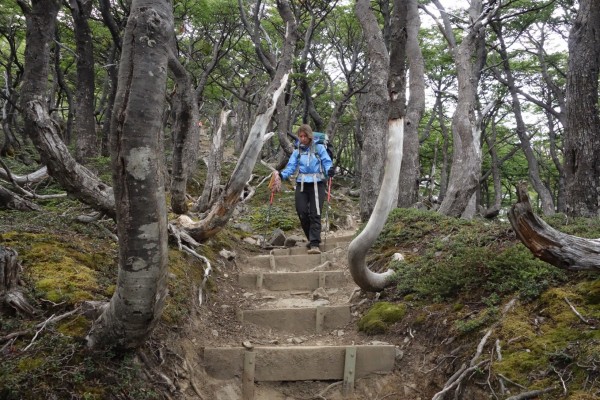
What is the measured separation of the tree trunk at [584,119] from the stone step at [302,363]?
4.09 metres

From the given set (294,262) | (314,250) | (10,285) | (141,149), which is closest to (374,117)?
(314,250)

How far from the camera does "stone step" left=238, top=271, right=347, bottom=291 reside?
6711 mm

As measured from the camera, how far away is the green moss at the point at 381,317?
192 inches

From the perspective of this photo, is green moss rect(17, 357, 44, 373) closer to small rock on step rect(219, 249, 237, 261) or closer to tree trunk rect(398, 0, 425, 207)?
small rock on step rect(219, 249, 237, 261)

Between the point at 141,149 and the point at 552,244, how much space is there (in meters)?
2.85

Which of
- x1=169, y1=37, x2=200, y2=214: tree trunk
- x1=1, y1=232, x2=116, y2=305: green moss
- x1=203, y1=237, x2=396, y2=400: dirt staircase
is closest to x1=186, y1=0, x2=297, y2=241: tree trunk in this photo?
x1=203, y1=237, x2=396, y2=400: dirt staircase

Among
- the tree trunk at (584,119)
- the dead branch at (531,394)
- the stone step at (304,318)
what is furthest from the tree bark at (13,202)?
the tree trunk at (584,119)

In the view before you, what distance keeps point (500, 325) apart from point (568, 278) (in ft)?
2.63

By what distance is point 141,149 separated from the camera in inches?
106

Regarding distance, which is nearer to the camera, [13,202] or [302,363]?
[302,363]

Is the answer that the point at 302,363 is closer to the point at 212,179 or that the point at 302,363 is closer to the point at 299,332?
the point at 299,332

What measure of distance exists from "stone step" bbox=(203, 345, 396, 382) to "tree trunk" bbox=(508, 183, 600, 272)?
1.77 metres

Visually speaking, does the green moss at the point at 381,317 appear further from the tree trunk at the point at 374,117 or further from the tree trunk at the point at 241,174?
the tree trunk at the point at 374,117

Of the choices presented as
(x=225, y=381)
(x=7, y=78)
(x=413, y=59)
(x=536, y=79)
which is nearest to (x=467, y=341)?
(x=225, y=381)
